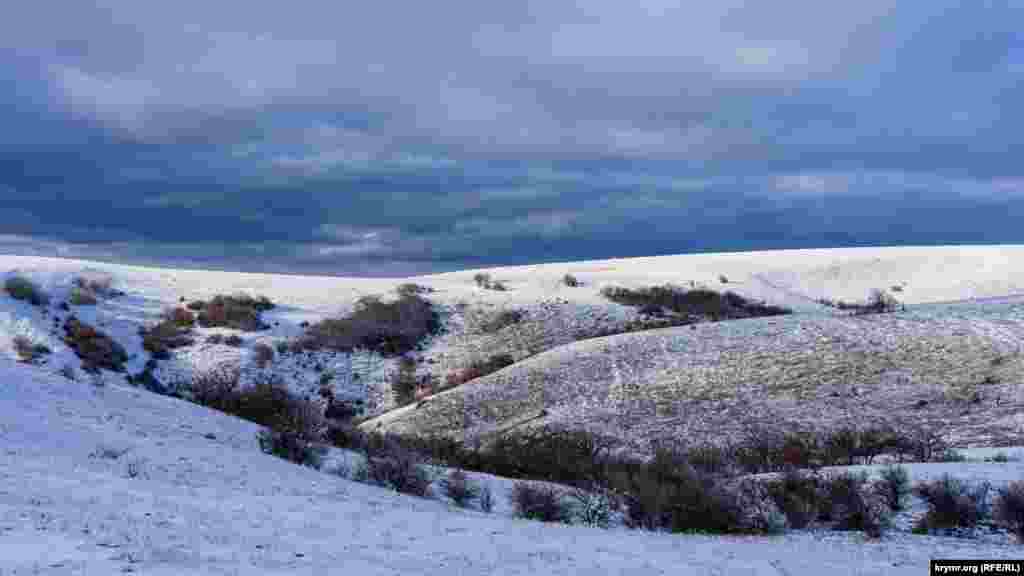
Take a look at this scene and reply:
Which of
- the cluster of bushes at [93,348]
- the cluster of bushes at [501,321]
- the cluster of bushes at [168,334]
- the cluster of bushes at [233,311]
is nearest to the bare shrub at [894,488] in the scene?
the cluster of bushes at [93,348]

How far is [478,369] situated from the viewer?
30.0 meters

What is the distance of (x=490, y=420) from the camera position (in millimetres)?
23688

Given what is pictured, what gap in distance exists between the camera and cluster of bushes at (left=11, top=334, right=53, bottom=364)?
87.4ft

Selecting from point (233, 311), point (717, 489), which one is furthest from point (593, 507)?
point (233, 311)

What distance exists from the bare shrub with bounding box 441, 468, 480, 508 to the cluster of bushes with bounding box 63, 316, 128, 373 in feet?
52.2

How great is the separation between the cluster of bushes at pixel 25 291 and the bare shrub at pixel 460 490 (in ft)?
78.1

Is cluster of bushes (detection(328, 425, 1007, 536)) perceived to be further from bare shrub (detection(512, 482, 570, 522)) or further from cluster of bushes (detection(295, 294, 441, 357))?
cluster of bushes (detection(295, 294, 441, 357))

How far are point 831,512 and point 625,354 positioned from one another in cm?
1493

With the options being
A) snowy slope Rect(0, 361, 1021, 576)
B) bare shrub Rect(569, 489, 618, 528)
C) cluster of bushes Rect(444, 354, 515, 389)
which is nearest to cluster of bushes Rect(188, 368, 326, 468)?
snowy slope Rect(0, 361, 1021, 576)

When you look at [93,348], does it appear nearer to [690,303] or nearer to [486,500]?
[486,500]

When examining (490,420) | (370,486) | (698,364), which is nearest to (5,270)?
(490,420)

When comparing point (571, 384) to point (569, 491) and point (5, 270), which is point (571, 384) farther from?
point (5, 270)

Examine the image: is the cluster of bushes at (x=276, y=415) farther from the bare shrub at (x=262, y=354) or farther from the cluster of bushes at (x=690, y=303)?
the cluster of bushes at (x=690, y=303)

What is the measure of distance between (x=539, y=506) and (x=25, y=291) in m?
26.7
